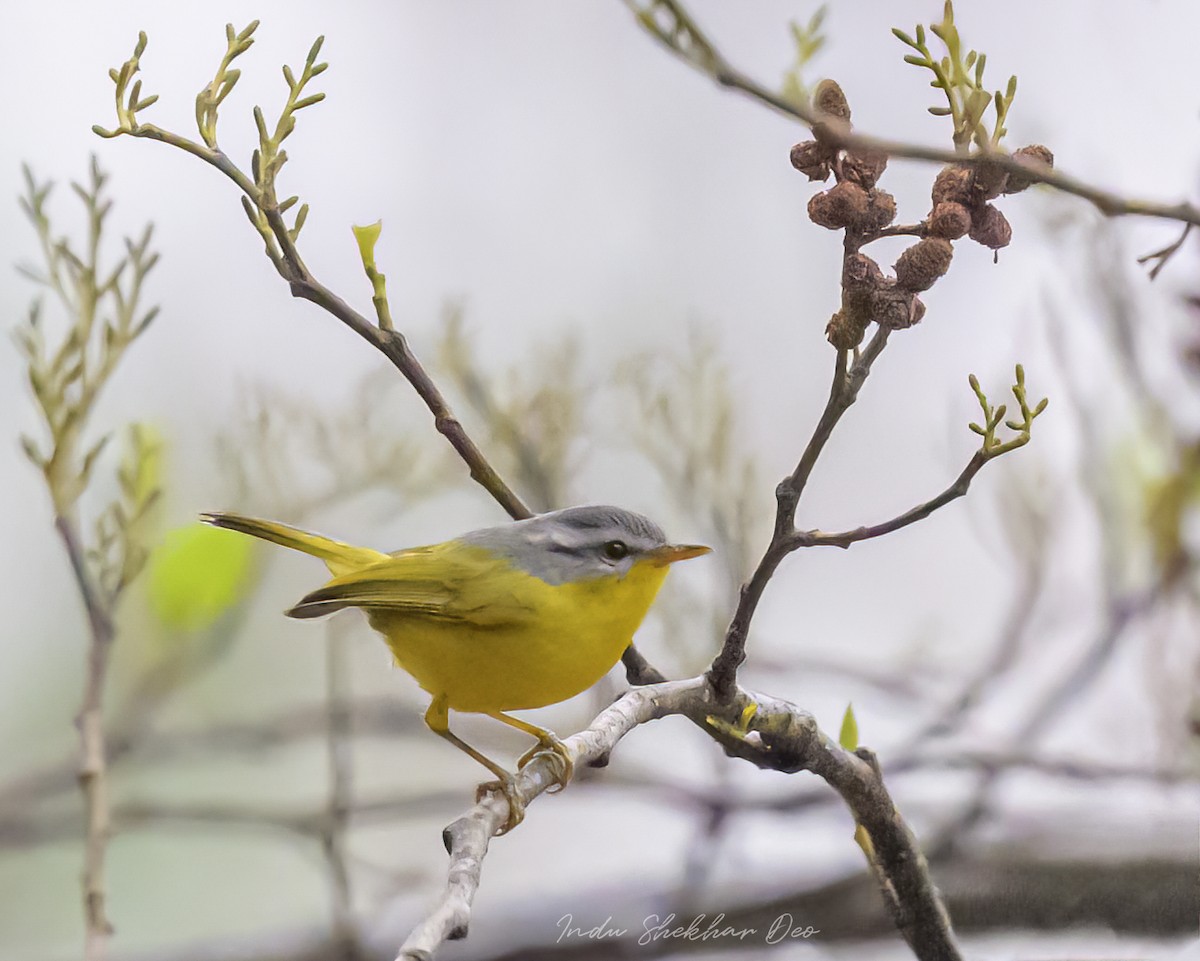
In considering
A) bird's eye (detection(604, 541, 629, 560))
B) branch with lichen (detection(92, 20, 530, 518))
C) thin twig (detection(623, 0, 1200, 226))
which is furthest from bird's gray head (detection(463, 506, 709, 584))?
thin twig (detection(623, 0, 1200, 226))

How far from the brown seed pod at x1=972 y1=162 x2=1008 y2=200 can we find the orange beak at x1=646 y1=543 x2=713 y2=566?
18 centimetres

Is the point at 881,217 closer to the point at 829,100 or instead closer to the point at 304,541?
the point at 829,100

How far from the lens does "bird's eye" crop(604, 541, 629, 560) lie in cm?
50

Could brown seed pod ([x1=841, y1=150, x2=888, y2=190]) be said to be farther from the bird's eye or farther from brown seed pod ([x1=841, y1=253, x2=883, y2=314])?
the bird's eye

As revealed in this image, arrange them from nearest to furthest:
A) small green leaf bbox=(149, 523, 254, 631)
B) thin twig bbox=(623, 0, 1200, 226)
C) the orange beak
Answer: thin twig bbox=(623, 0, 1200, 226) → the orange beak → small green leaf bbox=(149, 523, 254, 631)

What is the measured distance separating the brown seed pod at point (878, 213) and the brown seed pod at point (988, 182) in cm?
3

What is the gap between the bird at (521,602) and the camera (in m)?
0.49

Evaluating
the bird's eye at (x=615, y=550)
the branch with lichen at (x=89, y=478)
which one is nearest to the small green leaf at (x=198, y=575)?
the branch with lichen at (x=89, y=478)

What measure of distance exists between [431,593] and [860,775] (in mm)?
230

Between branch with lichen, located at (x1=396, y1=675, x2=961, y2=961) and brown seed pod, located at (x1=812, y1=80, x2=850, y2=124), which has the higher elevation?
brown seed pod, located at (x1=812, y1=80, x2=850, y2=124)

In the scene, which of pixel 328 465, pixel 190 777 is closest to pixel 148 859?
pixel 190 777

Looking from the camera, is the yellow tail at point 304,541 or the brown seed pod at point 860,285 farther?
the yellow tail at point 304,541

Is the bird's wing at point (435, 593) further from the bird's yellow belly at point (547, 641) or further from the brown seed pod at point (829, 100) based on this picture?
the brown seed pod at point (829, 100)

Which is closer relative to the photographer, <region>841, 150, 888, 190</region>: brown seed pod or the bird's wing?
<region>841, 150, 888, 190</region>: brown seed pod
